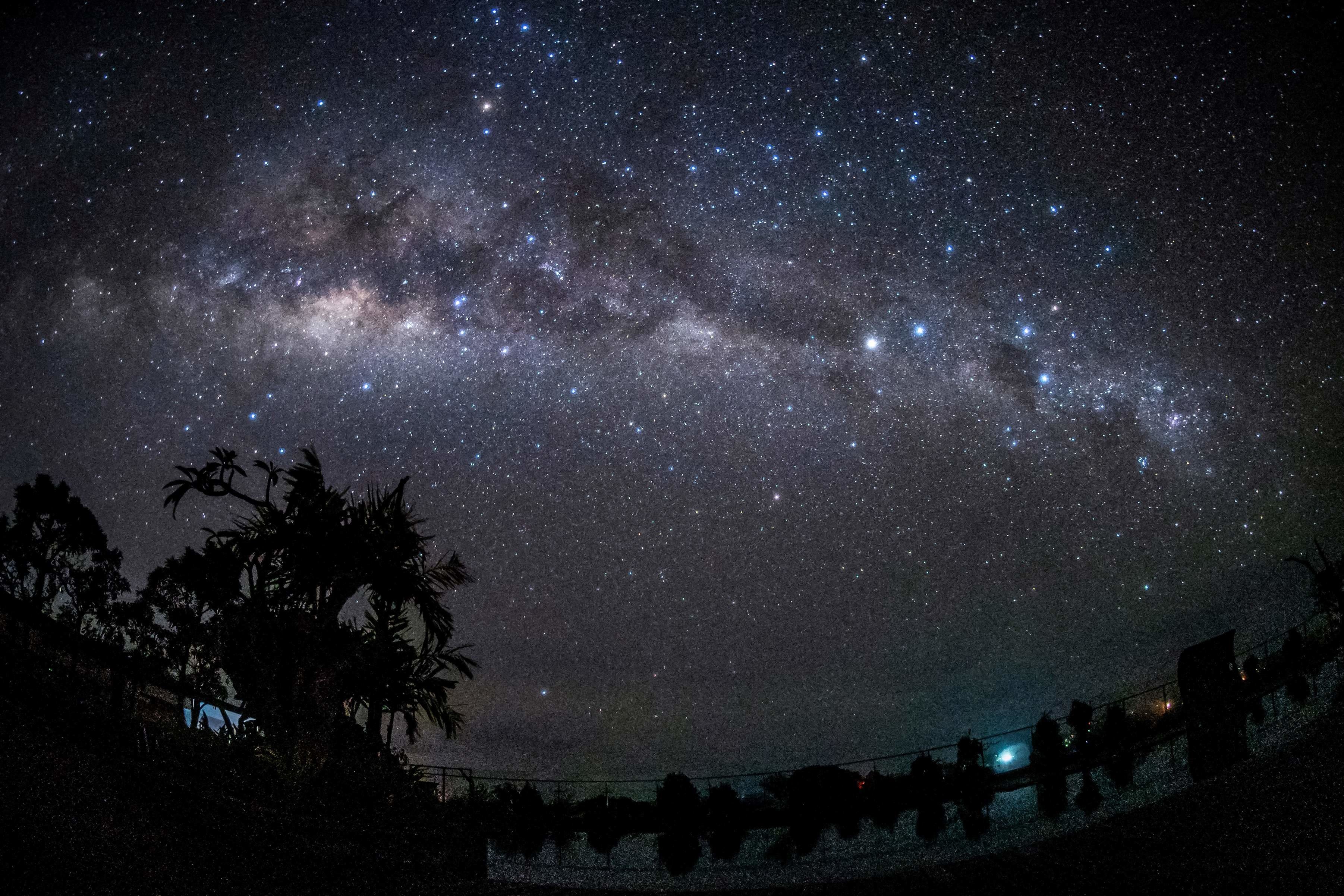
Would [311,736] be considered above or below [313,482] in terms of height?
below

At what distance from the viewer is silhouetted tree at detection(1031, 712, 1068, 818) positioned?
31.7 ft

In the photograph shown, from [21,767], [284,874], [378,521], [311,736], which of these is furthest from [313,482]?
[284,874]

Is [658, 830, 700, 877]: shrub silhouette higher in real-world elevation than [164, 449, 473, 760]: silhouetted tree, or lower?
lower

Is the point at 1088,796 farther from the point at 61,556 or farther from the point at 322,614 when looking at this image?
the point at 61,556

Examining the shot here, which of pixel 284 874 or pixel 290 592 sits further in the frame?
pixel 290 592

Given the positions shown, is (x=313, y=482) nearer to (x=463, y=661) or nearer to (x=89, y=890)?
(x=463, y=661)

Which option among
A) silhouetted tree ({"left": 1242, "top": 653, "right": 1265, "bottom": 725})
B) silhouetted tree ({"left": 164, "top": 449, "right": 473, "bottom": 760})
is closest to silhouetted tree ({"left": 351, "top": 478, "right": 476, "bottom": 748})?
silhouetted tree ({"left": 164, "top": 449, "right": 473, "bottom": 760})

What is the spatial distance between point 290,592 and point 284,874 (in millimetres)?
4619

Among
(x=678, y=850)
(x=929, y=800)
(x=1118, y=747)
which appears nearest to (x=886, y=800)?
(x=929, y=800)

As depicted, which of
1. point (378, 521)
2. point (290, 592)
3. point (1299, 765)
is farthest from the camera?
point (378, 521)

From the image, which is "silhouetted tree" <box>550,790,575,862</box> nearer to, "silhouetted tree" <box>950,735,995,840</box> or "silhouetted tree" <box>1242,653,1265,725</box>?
"silhouetted tree" <box>950,735,995,840</box>

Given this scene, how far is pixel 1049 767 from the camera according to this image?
1123cm

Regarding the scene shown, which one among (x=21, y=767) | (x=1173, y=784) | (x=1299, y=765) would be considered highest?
(x=21, y=767)

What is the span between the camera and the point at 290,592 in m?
8.84
